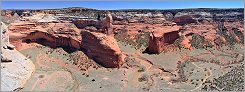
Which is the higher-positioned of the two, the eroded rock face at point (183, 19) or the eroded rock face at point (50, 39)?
the eroded rock face at point (183, 19)

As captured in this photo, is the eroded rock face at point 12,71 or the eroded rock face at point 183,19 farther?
the eroded rock face at point 183,19

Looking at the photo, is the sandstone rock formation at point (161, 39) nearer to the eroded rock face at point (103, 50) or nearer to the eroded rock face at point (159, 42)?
the eroded rock face at point (159, 42)

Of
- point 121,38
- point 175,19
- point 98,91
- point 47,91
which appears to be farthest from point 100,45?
point 175,19

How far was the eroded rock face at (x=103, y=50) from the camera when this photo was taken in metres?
45.3

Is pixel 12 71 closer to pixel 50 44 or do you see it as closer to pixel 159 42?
pixel 50 44

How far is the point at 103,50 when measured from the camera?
45.6 metres

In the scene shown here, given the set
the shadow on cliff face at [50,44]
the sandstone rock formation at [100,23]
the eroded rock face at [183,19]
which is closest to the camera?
the shadow on cliff face at [50,44]

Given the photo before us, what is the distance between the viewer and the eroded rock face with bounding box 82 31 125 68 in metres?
45.3

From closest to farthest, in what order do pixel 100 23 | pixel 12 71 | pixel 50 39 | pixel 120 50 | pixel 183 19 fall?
pixel 12 71, pixel 120 50, pixel 50 39, pixel 100 23, pixel 183 19

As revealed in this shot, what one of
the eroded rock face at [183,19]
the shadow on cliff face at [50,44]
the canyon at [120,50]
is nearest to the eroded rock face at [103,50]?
the canyon at [120,50]

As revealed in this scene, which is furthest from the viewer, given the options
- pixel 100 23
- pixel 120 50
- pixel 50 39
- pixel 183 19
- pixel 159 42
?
pixel 183 19

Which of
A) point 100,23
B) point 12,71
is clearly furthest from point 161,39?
point 12,71

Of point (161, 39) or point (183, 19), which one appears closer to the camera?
point (161, 39)

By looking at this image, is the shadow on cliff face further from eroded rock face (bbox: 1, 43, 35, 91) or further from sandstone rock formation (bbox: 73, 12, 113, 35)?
eroded rock face (bbox: 1, 43, 35, 91)
